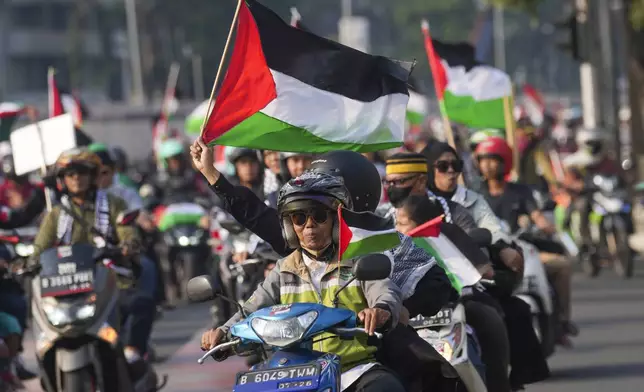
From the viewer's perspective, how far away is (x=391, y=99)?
32.3 feet

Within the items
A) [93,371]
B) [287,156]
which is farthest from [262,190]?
[93,371]

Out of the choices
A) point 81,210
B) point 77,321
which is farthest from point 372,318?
point 81,210

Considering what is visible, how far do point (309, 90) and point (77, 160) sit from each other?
7.20 feet

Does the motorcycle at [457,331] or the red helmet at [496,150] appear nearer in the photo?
the motorcycle at [457,331]

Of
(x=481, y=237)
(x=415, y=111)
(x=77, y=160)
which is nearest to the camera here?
(x=481, y=237)

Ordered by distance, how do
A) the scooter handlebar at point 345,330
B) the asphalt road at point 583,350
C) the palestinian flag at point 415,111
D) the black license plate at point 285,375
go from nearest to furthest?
the black license plate at point 285,375, the scooter handlebar at point 345,330, the asphalt road at point 583,350, the palestinian flag at point 415,111

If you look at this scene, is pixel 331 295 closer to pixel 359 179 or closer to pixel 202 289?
pixel 202 289

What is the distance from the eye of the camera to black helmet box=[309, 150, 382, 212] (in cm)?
816

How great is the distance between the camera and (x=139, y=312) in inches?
487

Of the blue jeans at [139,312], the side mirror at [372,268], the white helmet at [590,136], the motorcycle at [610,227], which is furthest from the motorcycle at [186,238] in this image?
the side mirror at [372,268]

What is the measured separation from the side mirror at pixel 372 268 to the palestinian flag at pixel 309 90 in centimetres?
274

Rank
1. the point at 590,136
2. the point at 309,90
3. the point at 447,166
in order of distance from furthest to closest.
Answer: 1. the point at 590,136
2. the point at 447,166
3. the point at 309,90

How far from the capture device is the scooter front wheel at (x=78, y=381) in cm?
1012

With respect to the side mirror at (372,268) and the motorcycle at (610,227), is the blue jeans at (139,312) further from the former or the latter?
the motorcycle at (610,227)
